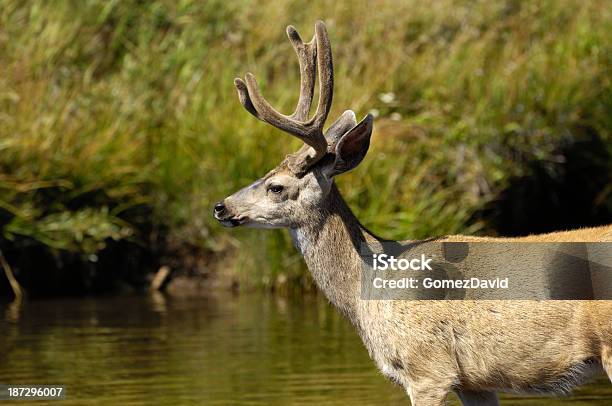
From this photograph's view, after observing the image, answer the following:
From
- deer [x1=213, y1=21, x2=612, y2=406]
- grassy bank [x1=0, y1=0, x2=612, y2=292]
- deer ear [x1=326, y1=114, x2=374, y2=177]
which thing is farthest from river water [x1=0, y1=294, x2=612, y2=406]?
deer ear [x1=326, y1=114, x2=374, y2=177]

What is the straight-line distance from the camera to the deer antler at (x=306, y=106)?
861 centimetres

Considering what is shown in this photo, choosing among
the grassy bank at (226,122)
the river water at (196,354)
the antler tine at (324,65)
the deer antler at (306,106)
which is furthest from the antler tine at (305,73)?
the grassy bank at (226,122)

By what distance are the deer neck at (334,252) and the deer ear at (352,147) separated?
8.5 inches

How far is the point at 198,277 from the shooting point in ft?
55.0

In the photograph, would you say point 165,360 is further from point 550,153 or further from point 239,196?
point 550,153

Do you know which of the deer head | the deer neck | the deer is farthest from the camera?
the deer neck

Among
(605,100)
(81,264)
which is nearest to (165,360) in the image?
(81,264)

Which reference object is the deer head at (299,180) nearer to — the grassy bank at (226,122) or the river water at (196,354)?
the river water at (196,354)

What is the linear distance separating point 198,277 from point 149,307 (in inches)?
63.3

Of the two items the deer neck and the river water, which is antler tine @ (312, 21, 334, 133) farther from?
the river water

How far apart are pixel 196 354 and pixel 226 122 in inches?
185

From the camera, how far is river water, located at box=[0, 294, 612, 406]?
10.5 meters

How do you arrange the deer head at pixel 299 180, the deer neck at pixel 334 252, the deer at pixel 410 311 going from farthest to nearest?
the deer neck at pixel 334 252, the deer head at pixel 299 180, the deer at pixel 410 311

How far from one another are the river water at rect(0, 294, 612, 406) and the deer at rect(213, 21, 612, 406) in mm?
1753
